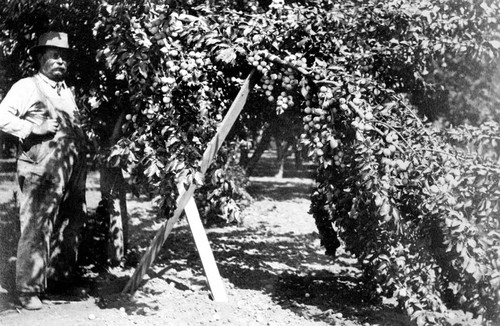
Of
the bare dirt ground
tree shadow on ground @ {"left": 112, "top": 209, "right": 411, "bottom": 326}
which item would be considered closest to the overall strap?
the bare dirt ground

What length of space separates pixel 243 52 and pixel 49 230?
2320 mm

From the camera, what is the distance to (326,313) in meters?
4.91

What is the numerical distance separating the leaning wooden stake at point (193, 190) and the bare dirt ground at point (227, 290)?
0.53 feet

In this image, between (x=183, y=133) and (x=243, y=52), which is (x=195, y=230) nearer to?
(x=183, y=133)

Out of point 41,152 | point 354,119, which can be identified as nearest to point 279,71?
point 354,119

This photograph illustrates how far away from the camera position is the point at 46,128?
4.25 meters

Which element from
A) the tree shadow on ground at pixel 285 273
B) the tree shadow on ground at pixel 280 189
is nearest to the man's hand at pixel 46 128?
the tree shadow on ground at pixel 285 273

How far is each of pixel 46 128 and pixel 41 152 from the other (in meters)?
0.24

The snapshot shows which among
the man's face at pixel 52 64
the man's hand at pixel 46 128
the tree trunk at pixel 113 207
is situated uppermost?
the man's face at pixel 52 64

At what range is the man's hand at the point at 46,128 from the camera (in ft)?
13.8

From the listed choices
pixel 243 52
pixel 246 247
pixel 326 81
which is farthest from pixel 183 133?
pixel 246 247

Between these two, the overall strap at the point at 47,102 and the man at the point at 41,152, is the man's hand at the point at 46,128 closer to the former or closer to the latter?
the man at the point at 41,152

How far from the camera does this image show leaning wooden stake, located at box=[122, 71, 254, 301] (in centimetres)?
462

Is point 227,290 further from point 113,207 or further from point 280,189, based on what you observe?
point 280,189
